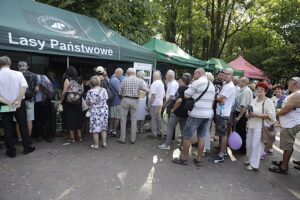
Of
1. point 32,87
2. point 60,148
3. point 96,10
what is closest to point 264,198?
point 60,148

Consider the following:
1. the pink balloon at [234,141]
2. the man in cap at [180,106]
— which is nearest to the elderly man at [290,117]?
the pink balloon at [234,141]

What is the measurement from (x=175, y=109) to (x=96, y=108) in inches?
64.9

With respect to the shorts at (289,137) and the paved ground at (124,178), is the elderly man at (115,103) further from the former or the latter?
the shorts at (289,137)

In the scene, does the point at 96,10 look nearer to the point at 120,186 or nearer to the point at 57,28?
the point at 57,28

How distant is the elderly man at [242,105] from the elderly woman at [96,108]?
2.85 meters

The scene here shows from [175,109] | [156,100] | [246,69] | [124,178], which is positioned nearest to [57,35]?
[156,100]

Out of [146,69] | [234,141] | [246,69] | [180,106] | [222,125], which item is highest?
[246,69]

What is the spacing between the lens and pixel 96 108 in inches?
230

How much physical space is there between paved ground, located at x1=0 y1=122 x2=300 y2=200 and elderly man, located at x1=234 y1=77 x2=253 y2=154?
79 cm

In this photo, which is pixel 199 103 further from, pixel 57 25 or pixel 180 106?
pixel 57 25

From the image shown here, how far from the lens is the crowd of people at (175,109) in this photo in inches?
198

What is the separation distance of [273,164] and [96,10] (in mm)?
7873

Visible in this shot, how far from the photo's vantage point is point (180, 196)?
13.1 ft

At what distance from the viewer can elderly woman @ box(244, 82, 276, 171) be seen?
5035 mm
